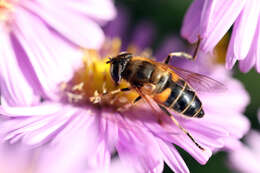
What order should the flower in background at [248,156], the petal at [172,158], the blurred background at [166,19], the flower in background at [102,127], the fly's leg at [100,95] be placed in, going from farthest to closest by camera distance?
the blurred background at [166,19] < the flower in background at [248,156] < the fly's leg at [100,95] < the petal at [172,158] < the flower in background at [102,127]

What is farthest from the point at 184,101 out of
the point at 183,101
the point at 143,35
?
the point at 143,35

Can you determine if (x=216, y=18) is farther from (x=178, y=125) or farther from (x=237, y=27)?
(x=178, y=125)

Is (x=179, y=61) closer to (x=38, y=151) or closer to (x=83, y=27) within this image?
(x=83, y=27)

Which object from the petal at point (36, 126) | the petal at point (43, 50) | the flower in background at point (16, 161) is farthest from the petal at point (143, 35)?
the flower in background at point (16, 161)

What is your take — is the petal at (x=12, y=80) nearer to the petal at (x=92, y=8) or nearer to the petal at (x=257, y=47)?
the petal at (x=92, y=8)

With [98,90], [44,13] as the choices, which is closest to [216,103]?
[98,90]

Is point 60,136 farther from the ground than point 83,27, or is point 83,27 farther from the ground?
point 83,27
